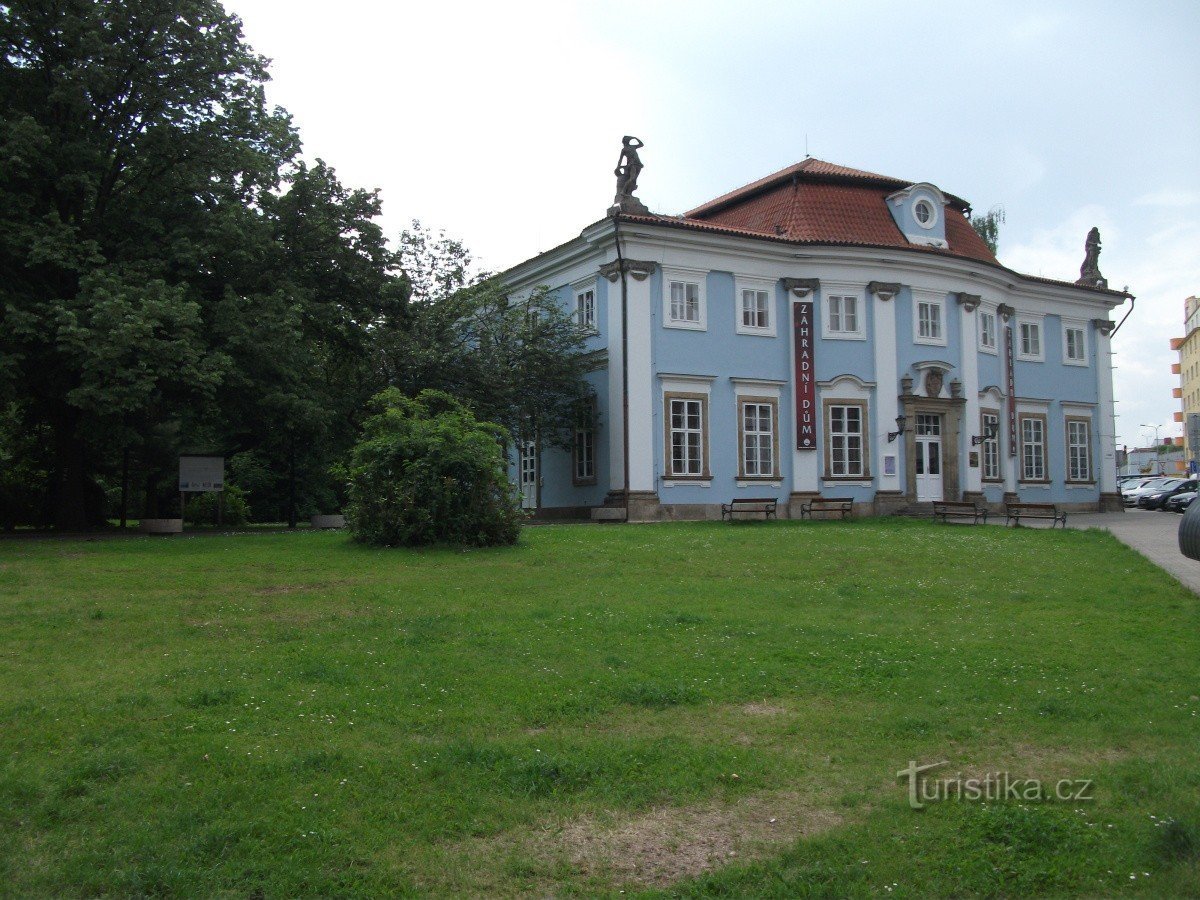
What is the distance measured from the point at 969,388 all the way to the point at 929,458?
2959 mm

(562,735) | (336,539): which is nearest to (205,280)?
(336,539)

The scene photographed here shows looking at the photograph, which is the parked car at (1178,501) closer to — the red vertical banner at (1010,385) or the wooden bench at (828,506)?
the red vertical banner at (1010,385)

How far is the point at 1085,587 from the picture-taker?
14.3 m

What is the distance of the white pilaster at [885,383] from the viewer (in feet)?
109

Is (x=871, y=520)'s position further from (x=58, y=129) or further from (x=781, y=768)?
(x=781, y=768)

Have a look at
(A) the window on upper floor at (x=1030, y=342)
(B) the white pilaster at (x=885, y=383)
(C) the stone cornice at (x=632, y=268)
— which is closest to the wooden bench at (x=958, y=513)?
(B) the white pilaster at (x=885, y=383)

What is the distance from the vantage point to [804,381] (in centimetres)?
3241

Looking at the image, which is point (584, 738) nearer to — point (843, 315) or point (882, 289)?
point (843, 315)

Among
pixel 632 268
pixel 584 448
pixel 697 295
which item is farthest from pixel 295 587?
pixel 697 295

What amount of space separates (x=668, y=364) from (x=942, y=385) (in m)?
10.1

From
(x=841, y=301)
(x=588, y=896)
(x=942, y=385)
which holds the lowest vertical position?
(x=588, y=896)

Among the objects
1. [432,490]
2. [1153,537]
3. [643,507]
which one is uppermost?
[432,490]

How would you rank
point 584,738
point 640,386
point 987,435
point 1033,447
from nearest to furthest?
1. point 584,738
2. point 640,386
3. point 987,435
4. point 1033,447

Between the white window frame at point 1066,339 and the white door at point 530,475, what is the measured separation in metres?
21.4
